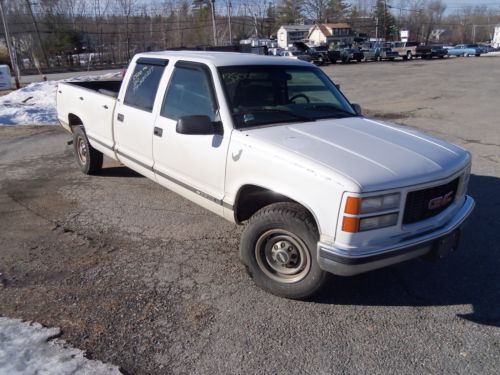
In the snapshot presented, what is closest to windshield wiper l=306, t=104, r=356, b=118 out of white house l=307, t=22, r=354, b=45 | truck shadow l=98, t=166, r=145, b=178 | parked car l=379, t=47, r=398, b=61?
truck shadow l=98, t=166, r=145, b=178

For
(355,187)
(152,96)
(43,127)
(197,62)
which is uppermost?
(197,62)

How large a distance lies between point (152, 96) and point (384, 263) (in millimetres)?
3010

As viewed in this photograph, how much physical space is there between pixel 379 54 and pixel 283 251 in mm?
45631

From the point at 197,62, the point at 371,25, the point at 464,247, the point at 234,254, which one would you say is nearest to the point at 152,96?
the point at 197,62

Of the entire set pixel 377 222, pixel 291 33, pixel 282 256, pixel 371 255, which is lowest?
pixel 282 256

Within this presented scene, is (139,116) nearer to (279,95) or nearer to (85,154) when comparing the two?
(279,95)

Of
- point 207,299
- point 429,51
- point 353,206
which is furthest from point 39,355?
point 429,51

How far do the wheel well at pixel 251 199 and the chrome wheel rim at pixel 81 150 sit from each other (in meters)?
3.69

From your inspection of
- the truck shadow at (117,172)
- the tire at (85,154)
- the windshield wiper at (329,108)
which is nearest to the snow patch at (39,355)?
the windshield wiper at (329,108)

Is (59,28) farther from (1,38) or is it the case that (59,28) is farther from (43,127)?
(43,127)

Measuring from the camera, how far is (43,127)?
11.8 meters

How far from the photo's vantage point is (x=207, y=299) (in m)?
3.62

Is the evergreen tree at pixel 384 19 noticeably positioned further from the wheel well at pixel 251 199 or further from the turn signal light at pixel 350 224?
the turn signal light at pixel 350 224

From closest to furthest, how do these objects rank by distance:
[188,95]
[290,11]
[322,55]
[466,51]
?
[188,95], [322,55], [466,51], [290,11]
